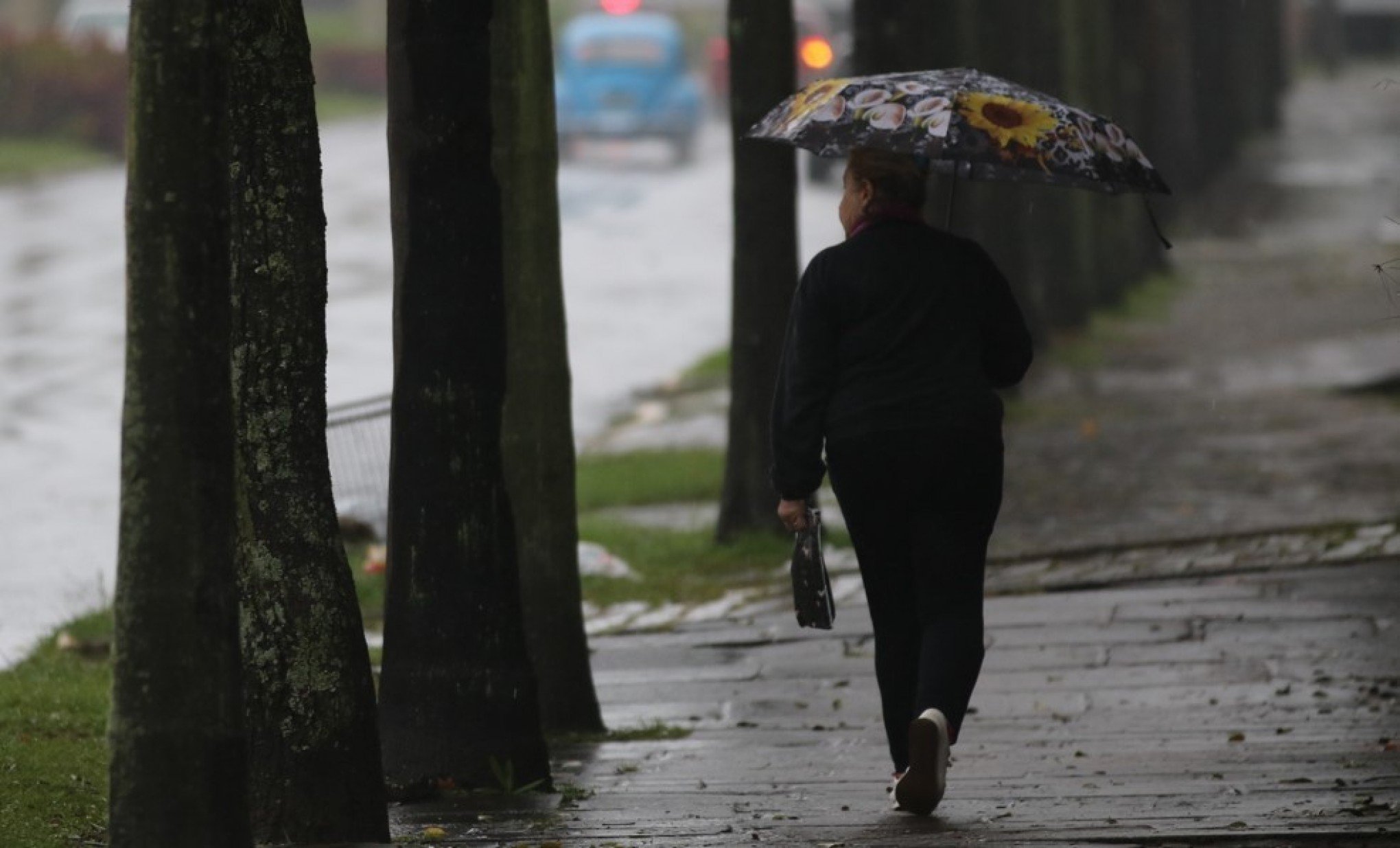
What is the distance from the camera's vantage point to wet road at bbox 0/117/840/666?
14031 millimetres

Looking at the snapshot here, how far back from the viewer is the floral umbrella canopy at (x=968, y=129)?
21.6 ft

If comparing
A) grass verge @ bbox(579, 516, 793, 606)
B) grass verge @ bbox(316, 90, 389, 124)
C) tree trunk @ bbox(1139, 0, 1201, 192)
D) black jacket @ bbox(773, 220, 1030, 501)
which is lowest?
grass verge @ bbox(579, 516, 793, 606)

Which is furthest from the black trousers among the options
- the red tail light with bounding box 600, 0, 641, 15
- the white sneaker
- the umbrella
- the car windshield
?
the red tail light with bounding box 600, 0, 641, 15

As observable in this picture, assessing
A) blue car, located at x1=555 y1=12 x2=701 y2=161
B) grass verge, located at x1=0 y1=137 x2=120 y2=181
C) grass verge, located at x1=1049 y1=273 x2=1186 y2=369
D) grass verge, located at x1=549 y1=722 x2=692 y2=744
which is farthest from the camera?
blue car, located at x1=555 y1=12 x2=701 y2=161

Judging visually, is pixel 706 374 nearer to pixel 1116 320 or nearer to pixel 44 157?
pixel 1116 320

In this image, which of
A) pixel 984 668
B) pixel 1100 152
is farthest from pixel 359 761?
pixel 984 668

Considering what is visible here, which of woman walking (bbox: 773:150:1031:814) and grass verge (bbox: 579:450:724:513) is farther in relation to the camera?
grass verge (bbox: 579:450:724:513)

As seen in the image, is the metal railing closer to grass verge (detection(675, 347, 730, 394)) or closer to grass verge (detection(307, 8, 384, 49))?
grass verge (detection(675, 347, 730, 394))

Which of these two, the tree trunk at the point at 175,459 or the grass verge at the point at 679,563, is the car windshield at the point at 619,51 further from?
the tree trunk at the point at 175,459

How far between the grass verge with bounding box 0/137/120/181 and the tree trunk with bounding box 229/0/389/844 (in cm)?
2923

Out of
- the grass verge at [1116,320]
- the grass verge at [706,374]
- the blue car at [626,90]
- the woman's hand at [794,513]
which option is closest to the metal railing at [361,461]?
the woman's hand at [794,513]

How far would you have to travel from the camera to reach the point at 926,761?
250 inches

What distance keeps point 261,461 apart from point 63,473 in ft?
33.2

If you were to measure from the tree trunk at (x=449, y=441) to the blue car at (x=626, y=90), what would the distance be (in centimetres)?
3131
